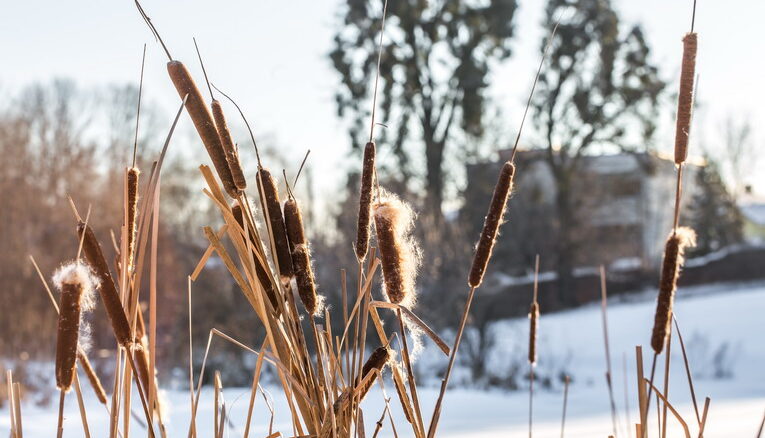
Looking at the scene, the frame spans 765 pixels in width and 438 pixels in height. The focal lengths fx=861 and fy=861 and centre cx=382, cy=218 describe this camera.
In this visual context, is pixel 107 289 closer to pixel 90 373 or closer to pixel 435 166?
pixel 90 373

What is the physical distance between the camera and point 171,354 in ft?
30.5

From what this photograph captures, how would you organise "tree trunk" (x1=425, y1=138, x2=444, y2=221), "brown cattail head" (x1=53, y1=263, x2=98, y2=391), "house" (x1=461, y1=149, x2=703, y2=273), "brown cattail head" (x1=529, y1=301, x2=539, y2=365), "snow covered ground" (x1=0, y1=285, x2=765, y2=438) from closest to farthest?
"brown cattail head" (x1=53, y1=263, x2=98, y2=391), "brown cattail head" (x1=529, y1=301, x2=539, y2=365), "snow covered ground" (x1=0, y1=285, x2=765, y2=438), "tree trunk" (x1=425, y1=138, x2=444, y2=221), "house" (x1=461, y1=149, x2=703, y2=273)

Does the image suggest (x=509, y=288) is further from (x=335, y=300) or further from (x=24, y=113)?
(x=24, y=113)

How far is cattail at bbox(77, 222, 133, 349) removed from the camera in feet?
2.30

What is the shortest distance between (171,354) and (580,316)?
291 inches

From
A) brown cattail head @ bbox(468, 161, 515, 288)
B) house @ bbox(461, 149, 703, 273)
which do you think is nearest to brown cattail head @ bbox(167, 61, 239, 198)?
brown cattail head @ bbox(468, 161, 515, 288)

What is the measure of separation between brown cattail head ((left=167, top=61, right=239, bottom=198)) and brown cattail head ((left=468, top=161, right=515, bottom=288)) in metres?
0.24

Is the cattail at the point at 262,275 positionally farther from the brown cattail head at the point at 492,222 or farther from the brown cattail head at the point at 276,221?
the brown cattail head at the point at 492,222

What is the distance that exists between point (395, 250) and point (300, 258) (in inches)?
3.4

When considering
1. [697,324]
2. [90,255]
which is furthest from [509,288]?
[90,255]

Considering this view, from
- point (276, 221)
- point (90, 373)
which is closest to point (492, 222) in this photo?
point (276, 221)

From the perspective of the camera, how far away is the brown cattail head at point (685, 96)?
2.36ft

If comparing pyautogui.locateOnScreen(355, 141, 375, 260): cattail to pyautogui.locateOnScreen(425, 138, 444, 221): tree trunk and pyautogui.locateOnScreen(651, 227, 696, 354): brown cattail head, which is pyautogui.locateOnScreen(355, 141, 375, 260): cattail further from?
pyautogui.locateOnScreen(425, 138, 444, 221): tree trunk

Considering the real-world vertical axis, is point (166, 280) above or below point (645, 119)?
below
